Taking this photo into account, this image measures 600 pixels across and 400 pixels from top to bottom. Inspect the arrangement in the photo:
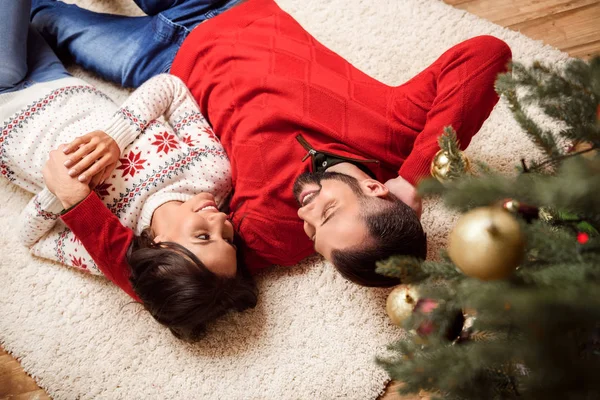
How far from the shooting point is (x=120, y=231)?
1015 millimetres

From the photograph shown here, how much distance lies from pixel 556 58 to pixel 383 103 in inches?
21.3

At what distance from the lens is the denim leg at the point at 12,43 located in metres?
1.13

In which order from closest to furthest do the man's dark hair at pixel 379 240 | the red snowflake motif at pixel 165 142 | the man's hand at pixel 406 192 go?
the man's dark hair at pixel 379 240, the man's hand at pixel 406 192, the red snowflake motif at pixel 165 142

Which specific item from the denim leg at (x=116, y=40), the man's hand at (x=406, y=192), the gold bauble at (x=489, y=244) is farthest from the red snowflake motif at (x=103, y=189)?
the gold bauble at (x=489, y=244)

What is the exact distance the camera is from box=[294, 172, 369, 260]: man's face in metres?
0.86

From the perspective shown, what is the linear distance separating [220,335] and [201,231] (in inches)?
11.2

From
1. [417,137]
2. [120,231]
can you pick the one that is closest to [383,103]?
[417,137]

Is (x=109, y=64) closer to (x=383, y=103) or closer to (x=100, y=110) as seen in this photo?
(x=100, y=110)

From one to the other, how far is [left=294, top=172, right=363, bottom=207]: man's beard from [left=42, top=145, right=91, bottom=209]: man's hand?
0.46m

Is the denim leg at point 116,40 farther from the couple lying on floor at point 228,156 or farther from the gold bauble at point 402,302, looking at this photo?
the gold bauble at point 402,302

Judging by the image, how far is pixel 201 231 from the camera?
961mm

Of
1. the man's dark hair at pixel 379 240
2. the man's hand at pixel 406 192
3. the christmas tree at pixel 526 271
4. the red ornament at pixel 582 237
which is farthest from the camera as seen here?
the man's hand at pixel 406 192

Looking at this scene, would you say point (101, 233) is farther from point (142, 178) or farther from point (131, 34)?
point (131, 34)

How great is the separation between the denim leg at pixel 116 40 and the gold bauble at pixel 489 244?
1021 mm
